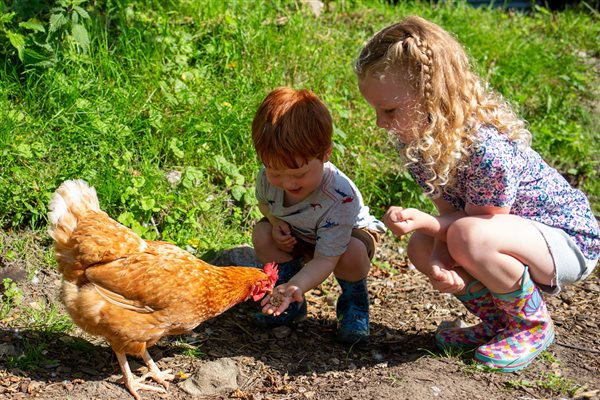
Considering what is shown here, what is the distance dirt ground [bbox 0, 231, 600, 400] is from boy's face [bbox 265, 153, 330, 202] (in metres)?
A: 0.86

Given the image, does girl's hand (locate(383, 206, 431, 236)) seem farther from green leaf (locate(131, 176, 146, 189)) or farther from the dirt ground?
green leaf (locate(131, 176, 146, 189))

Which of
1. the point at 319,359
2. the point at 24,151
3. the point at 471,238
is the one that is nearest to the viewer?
the point at 471,238

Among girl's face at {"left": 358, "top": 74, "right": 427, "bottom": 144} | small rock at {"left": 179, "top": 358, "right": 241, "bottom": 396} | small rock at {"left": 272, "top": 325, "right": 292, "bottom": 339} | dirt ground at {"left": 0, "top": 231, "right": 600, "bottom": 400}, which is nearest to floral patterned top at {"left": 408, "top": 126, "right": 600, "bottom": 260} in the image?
girl's face at {"left": 358, "top": 74, "right": 427, "bottom": 144}

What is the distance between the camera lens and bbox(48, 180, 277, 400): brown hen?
3223mm

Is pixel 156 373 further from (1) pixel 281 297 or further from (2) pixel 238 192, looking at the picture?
(2) pixel 238 192

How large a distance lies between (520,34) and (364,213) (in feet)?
13.9

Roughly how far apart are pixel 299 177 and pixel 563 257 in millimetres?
1263

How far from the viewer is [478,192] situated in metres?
3.38

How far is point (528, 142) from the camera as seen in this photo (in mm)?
3545

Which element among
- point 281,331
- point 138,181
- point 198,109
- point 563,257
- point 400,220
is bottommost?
point 281,331

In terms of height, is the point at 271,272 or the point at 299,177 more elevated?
the point at 299,177

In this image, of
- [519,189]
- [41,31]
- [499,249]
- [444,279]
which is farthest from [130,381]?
[41,31]

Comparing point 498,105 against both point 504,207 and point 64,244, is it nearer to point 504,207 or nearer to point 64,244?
point 504,207

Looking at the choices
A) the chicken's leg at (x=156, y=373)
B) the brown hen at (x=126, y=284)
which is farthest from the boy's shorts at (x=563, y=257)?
the chicken's leg at (x=156, y=373)
